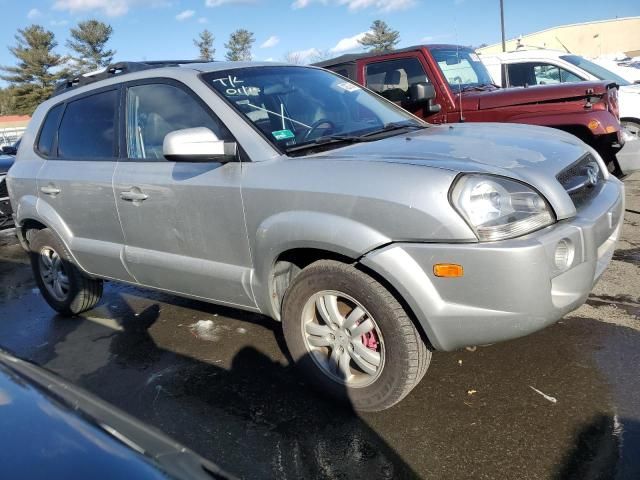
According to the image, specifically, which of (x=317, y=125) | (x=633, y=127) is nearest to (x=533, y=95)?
(x=633, y=127)

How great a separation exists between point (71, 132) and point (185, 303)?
165cm

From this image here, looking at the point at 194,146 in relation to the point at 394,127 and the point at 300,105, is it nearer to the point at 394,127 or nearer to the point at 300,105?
the point at 300,105

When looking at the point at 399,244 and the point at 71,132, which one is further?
the point at 71,132

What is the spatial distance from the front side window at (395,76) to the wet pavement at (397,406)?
3.44 meters

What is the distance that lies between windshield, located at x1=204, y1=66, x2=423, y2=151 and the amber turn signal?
110 cm

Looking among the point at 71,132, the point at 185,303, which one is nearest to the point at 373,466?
the point at 185,303

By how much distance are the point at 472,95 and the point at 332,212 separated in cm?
465

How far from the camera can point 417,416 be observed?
9.00 ft

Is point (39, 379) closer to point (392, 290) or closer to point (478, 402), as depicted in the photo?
point (392, 290)

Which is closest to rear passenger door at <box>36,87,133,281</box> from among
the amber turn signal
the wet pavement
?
the wet pavement

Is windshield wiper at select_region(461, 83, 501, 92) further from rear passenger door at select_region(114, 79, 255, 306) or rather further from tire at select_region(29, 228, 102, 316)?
tire at select_region(29, 228, 102, 316)

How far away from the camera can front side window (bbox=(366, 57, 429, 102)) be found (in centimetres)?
670

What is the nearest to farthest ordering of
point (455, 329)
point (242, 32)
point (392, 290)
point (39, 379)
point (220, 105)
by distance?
1. point (39, 379)
2. point (455, 329)
3. point (392, 290)
4. point (220, 105)
5. point (242, 32)

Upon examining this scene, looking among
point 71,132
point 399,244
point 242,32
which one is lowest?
point 399,244
